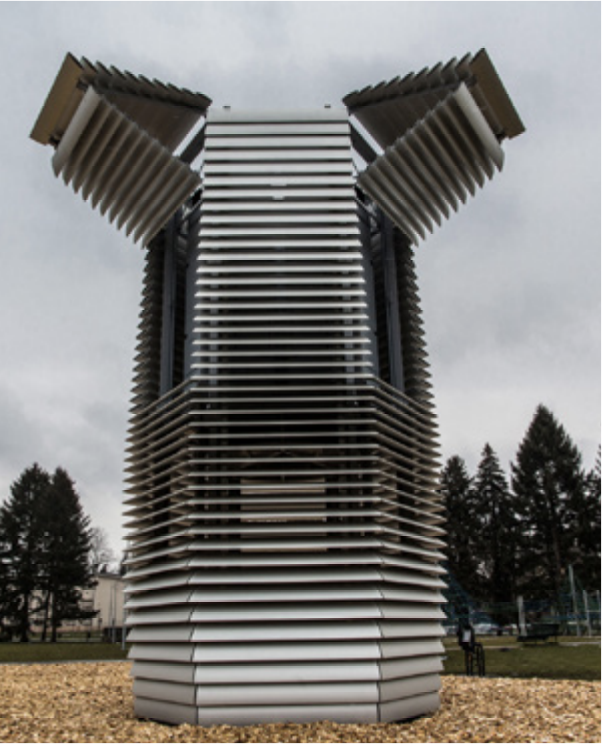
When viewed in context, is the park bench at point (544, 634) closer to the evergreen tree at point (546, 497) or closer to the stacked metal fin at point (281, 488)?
the stacked metal fin at point (281, 488)

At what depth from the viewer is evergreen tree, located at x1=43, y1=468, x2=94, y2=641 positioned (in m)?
46.8

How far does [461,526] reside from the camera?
186 ft

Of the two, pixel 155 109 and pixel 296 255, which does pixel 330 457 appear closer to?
pixel 296 255

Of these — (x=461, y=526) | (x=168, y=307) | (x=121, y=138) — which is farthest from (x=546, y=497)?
(x=121, y=138)

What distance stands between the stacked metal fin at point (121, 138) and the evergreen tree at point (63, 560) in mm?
41672

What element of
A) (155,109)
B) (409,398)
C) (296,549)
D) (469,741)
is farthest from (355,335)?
(469,741)

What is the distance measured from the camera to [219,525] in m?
7.68

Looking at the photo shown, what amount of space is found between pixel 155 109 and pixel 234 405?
4188mm

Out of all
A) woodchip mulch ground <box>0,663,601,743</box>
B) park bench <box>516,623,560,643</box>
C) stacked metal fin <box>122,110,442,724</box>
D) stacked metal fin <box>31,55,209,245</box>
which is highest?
stacked metal fin <box>31,55,209,245</box>

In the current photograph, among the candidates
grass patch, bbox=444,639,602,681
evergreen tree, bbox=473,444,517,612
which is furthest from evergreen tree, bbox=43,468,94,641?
grass patch, bbox=444,639,602,681

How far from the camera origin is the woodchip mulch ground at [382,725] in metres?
6.62

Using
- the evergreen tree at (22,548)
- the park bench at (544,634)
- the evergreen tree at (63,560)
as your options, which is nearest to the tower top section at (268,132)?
the park bench at (544,634)

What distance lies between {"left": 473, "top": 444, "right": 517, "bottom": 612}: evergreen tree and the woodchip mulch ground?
41614 millimetres

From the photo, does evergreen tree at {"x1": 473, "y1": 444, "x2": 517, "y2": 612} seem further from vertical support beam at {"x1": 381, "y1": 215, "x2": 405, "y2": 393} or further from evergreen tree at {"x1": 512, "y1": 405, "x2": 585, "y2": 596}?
vertical support beam at {"x1": 381, "y1": 215, "x2": 405, "y2": 393}
